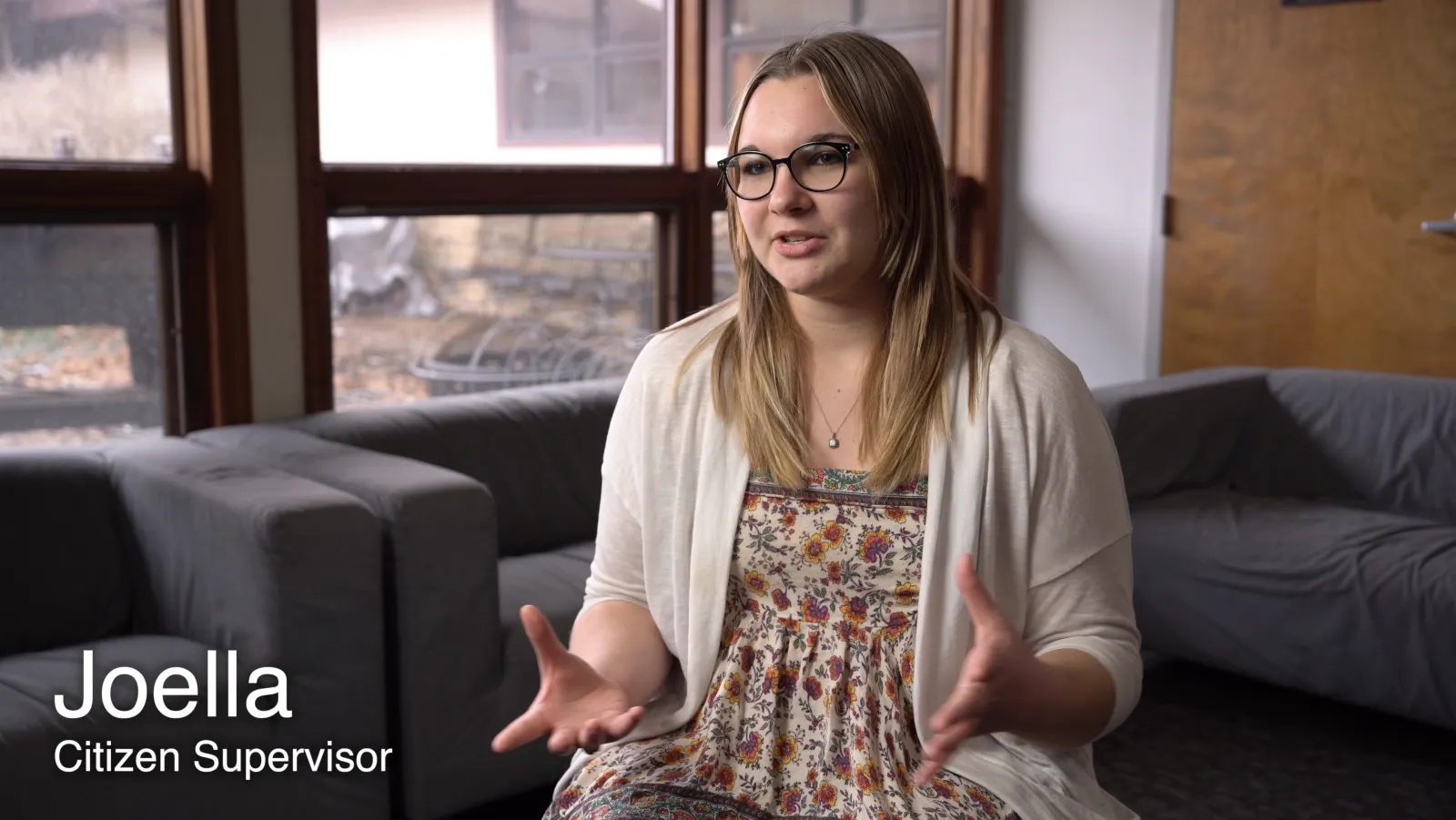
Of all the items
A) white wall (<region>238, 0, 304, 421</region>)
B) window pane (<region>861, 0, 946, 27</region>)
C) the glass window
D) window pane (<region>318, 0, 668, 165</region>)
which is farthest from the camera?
window pane (<region>861, 0, 946, 27</region>)

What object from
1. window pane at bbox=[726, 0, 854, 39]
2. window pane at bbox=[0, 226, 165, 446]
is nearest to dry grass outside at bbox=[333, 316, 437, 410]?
window pane at bbox=[0, 226, 165, 446]

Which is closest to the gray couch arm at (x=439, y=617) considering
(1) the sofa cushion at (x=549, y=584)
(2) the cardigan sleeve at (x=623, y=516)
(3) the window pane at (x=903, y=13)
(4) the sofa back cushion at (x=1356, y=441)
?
(1) the sofa cushion at (x=549, y=584)

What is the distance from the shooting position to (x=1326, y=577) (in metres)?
3.10

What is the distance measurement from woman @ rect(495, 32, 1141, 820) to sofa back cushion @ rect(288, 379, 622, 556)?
1.80 metres

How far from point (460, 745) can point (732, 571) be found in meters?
1.36

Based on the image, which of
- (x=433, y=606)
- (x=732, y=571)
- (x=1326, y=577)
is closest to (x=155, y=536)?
(x=433, y=606)

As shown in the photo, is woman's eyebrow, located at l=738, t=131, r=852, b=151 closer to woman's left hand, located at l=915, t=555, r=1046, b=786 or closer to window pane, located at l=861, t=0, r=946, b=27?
woman's left hand, located at l=915, t=555, r=1046, b=786

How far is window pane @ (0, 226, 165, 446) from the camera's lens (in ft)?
9.43

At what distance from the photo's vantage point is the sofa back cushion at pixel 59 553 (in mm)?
2600

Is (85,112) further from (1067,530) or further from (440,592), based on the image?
(1067,530)

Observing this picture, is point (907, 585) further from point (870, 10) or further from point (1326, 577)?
point (870, 10)

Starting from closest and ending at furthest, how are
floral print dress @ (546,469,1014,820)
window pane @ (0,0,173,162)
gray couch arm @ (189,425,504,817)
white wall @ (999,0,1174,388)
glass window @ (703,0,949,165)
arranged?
1. floral print dress @ (546,469,1014,820)
2. gray couch arm @ (189,425,504,817)
3. window pane @ (0,0,173,162)
4. glass window @ (703,0,949,165)
5. white wall @ (999,0,1174,388)

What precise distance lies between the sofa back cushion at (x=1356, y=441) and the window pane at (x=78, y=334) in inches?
112

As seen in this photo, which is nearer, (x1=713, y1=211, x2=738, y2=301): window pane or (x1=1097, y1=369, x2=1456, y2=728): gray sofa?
(x1=1097, y1=369, x2=1456, y2=728): gray sofa
